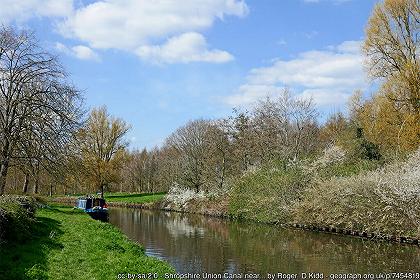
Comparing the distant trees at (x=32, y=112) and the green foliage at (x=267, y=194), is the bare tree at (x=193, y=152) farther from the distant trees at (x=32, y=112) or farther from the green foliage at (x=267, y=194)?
the distant trees at (x=32, y=112)

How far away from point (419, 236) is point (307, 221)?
9.87m

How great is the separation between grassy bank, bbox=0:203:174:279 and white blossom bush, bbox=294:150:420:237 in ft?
43.3

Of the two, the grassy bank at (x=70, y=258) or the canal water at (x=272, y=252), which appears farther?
the canal water at (x=272, y=252)

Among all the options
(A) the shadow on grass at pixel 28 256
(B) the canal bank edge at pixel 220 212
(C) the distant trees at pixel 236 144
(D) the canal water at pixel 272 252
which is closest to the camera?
(A) the shadow on grass at pixel 28 256

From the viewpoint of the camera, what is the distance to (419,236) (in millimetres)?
21797

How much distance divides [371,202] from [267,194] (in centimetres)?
1173

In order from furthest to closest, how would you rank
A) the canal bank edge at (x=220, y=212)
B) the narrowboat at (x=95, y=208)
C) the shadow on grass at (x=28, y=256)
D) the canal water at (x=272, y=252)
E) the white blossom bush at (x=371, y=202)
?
the narrowboat at (x=95, y=208)
the canal bank edge at (x=220, y=212)
the white blossom bush at (x=371, y=202)
the canal water at (x=272, y=252)
the shadow on grass at (x=28, y=256)

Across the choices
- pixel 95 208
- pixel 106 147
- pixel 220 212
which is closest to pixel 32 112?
pixel 95 208

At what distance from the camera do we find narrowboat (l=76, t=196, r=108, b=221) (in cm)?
3262

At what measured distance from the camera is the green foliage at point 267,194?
34.0 m

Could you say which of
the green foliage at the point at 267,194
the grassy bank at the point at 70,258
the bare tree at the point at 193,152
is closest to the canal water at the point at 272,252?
the grassy bank at the point at 70,258

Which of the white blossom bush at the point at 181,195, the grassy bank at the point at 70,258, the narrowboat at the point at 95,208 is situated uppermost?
the white blossom bush at the point at 181,195

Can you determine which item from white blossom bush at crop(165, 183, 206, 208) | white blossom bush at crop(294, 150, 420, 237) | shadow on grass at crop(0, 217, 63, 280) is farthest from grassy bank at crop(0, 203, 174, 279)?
white blossom bush at crop(165, 183, 206, 208)

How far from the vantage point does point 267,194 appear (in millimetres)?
36250
